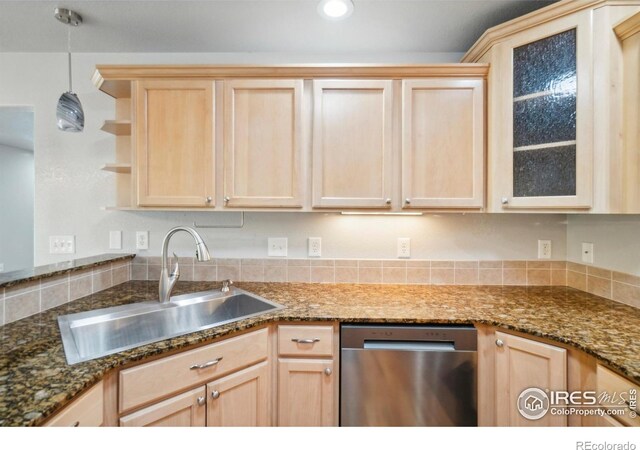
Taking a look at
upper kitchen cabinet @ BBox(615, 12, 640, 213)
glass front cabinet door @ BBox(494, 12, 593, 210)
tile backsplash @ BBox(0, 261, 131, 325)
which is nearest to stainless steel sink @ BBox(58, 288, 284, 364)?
tile backsplash @ BBox(0, 261, 131, 325)

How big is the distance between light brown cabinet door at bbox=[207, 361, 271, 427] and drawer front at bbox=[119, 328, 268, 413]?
0.15 ft

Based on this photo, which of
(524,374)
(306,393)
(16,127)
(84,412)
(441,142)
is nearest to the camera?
(84,412)

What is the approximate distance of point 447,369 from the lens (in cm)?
125

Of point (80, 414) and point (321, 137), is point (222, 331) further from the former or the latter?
point (321, 137)

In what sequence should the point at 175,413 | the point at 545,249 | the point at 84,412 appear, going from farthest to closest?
the point at 545,249 < the point at 175,413 < the point at 84,412

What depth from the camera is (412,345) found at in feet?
4.14

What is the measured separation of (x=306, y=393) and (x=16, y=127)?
3.72 meters

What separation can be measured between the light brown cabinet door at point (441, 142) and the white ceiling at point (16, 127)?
2480 mm

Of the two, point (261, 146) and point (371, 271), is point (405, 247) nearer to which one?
point (371, 271)

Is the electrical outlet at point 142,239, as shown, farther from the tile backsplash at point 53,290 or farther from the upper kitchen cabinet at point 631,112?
the upper kitchen cabinet at point 631,112

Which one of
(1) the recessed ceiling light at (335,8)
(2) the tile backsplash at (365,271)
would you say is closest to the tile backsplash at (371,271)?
(2) the tile backsplash at (365,271)

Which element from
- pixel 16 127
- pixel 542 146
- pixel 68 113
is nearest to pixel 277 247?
pixel 68 113

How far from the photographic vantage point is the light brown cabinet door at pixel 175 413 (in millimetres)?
963
